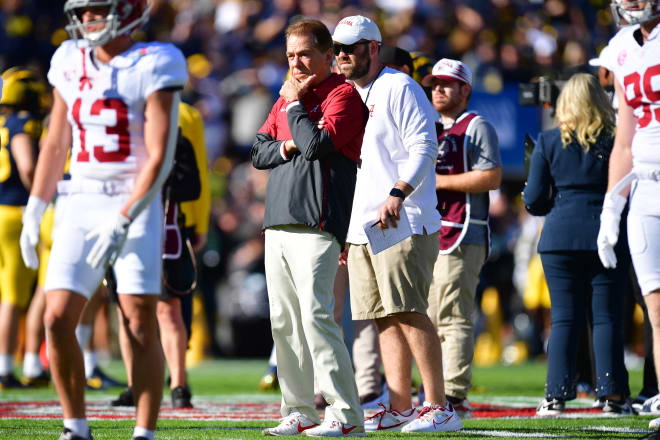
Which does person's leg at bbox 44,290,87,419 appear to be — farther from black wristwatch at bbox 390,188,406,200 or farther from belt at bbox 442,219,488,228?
belt at bbox 442,219,488,228

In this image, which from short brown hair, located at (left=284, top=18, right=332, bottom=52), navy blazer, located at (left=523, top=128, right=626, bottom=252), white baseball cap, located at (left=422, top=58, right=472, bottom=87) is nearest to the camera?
short brown hair, located at (left=284, top=18, right=332, bottom=52)

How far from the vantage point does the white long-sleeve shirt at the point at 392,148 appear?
5.62 meters

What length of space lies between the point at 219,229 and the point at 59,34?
4626 millimetres

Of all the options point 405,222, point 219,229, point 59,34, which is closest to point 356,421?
point 405,222

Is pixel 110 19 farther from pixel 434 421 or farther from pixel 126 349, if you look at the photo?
pixel 126 349

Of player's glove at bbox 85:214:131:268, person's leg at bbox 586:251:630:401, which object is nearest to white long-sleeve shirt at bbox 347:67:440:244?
person's leg at bbox 586:251:630:401

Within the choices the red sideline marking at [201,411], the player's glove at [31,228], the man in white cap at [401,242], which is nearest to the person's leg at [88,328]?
the red sideline marking at [201,411]

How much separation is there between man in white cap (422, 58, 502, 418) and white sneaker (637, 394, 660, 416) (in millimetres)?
1055

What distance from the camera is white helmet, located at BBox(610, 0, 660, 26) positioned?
471 centimetres

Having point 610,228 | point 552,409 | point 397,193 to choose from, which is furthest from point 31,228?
point 552,409

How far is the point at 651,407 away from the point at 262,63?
1068 centimetres

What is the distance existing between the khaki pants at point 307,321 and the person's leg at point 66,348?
1.19 metres

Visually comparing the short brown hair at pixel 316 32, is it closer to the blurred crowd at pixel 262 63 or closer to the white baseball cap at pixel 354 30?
the white baseball cap at pixel 354 30

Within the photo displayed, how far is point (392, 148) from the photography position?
5762 mm
